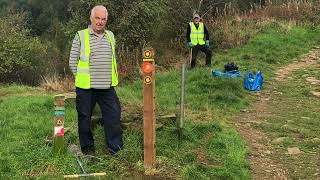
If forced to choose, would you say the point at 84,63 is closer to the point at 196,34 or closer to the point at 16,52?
the point at 196,34

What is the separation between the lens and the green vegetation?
17.1ft

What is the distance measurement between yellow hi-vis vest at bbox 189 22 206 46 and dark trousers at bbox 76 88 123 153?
21.4ft

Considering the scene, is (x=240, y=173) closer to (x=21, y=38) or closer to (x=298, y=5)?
(x=298, y=5)

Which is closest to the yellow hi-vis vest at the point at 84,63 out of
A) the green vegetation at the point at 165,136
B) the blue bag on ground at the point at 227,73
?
the green vegetation at the point at 165,136

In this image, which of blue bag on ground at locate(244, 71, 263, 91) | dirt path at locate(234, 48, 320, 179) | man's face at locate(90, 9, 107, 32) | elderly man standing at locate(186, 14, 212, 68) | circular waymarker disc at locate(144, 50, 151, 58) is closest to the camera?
circular waymarker disc at locate(144, 50, 151, 58)

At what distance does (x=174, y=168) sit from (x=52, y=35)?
57970 mm

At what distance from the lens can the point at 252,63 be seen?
12.4m

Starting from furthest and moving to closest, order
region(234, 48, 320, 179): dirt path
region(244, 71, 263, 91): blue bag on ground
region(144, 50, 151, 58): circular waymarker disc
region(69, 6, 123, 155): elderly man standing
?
region(244, 71, 263, 91): blue bag on ground → region(234, 48, 320, 179): dirt path → region(69, 6, 123, 155): elderly man standing → region(144, 50, 151, 58): circular waymarker disc

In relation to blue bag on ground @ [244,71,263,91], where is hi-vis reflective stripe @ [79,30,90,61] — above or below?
above

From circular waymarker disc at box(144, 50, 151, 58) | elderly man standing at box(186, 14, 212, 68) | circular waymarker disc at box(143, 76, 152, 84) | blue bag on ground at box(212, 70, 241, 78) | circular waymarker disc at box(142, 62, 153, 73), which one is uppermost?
elderly man standing at box(186, 14, 212, 68)

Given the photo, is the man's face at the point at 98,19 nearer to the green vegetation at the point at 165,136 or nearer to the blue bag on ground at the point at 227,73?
the green vegetation at the point at 165,136

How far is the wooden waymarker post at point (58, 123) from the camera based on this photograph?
17.2 feet

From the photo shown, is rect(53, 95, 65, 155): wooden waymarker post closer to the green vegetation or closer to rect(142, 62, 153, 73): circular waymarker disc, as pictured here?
the green vegetation

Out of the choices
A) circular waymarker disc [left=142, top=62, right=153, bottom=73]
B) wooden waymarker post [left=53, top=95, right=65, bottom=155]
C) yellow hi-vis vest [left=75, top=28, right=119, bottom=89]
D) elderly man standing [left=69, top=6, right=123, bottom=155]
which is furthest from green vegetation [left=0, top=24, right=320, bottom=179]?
circular waymarker disc [left=142, top=62, right=153, bottom=73]
